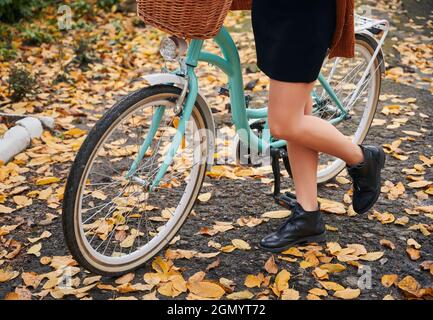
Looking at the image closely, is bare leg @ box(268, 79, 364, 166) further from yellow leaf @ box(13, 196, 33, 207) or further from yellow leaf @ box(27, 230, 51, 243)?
yellow leaf @ box(13, 196, 33, 207)

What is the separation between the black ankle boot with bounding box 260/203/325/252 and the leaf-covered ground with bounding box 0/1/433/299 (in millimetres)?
51

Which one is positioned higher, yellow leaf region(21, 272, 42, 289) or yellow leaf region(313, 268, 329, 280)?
yellow leaf region(21, 272, 42, 289)

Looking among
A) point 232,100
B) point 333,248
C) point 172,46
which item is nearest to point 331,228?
point 333,248

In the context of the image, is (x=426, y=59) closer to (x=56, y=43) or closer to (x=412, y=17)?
(x=412, y=17)

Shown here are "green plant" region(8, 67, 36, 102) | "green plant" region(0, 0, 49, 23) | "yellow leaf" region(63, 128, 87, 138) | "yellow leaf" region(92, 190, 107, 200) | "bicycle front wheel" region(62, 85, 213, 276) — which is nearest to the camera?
"bicycle front wheel" region(62, 85, 213, 276)

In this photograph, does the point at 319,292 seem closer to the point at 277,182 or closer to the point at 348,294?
the point at 348,294

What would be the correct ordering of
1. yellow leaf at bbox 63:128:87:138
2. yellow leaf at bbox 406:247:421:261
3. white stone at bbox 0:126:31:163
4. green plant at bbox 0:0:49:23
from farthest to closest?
1. green plant at bbox 0:0:49:23
2. yellow leaf at bbox 63:128:87:138
3. white stone at bbox 0:126:31:163
4. yellow leaf at bbox 406:247:421:261

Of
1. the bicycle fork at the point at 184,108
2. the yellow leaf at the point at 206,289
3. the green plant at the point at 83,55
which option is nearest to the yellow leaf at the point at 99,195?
the bicycle fork at the point at 184,108

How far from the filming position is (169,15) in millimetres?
1826

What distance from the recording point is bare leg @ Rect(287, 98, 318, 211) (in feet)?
7.89

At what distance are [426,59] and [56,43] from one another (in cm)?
397

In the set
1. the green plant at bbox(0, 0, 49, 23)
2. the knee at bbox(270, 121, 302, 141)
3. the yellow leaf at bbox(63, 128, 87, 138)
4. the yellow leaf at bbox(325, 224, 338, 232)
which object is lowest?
the yellow leaf at bbox(325, 224, 338, 232)

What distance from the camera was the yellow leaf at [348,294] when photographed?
2219 mm

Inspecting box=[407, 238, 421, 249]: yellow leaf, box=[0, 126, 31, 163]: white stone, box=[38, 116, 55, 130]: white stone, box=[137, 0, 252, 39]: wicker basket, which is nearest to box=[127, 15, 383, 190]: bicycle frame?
box=[137, 0, 252, 39]: wicker basket
